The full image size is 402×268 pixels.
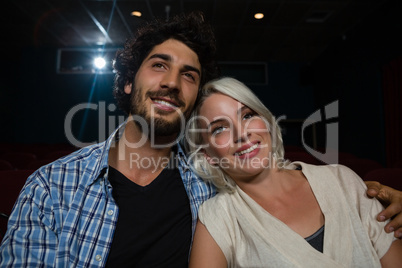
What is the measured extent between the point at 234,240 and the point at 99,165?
695mm

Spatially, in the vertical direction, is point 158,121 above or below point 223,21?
below

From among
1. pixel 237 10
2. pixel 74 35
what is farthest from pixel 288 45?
pixel 74 35

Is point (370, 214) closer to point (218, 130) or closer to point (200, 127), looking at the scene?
point (218, 130)

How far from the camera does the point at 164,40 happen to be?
1629 mm

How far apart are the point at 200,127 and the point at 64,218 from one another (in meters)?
0.73

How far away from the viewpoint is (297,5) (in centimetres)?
515

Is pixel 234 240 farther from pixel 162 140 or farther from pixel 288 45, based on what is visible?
pixel 288 45

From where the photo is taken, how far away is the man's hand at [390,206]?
1009 millimetres

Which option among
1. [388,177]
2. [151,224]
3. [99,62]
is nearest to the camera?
[151,224]

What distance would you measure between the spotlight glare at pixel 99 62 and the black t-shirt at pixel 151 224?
7256 mm

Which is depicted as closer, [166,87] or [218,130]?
[218,130]
